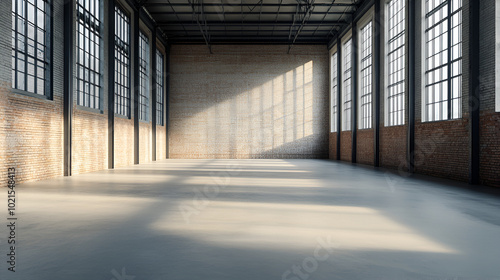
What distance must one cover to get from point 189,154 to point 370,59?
18.0 metres

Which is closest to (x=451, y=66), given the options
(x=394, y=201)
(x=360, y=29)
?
(x=394, y=201)

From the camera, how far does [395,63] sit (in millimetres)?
20094

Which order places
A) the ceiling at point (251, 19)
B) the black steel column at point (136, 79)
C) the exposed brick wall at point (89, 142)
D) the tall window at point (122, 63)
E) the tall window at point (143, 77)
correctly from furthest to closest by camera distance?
the tall window at point (143, 77), the ceiling at point (251, 19), the black steel column at point (136, 79), the tall window at point (122, 63), the exposed brick wall at point (89, 142)

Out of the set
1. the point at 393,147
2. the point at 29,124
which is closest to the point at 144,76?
the point at 29,124

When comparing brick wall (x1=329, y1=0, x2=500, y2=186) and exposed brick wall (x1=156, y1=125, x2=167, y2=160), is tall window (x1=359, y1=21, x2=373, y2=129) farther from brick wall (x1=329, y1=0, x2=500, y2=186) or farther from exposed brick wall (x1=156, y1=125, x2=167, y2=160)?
exposed brick wall (x1=156, y1=125, x2=167, y2=160)

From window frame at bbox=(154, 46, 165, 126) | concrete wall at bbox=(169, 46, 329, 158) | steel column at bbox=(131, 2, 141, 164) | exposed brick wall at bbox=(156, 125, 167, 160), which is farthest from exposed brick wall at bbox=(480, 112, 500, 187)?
window frame at bbox=(154, 46, 165, 126)

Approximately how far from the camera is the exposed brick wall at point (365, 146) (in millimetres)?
23188

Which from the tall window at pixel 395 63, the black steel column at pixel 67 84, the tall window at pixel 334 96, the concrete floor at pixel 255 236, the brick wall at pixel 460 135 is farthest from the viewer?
the tall window at pixel 334 96

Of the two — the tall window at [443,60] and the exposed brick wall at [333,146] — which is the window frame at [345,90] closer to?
the exposed brick wall at [333,146]

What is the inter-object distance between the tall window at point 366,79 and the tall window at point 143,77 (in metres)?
16.5

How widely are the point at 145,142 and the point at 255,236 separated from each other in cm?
2323

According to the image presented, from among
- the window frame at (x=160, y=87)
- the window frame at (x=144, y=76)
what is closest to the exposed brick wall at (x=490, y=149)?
the window frame at (x=144, y=76)

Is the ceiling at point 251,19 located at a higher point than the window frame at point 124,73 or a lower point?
higher

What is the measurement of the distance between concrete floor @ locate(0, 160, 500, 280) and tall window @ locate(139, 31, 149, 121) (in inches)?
668
